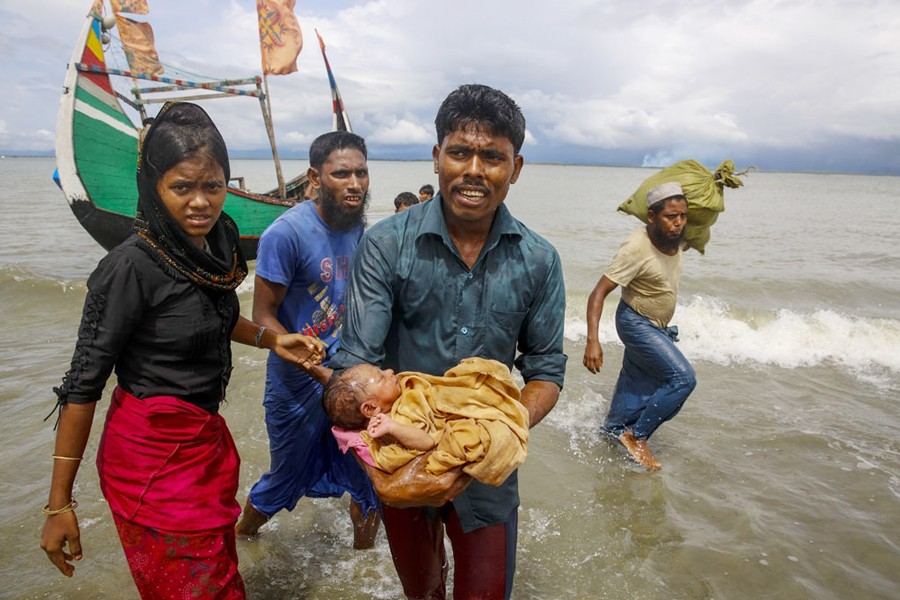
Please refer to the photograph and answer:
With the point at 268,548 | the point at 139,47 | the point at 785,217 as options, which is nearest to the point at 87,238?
the point at 139,47

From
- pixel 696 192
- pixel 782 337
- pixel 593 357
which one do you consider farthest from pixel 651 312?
pixel 782 337

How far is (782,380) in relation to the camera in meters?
6.39

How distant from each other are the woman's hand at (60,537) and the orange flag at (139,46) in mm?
13117

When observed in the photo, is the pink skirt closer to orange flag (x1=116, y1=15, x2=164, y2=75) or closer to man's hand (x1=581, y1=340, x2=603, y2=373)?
man's hand (x1=581, y1=340, x2=603, y2=373)

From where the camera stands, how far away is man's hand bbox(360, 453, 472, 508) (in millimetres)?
1463

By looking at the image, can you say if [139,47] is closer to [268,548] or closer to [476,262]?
[268,548]

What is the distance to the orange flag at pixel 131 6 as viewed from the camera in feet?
37.4

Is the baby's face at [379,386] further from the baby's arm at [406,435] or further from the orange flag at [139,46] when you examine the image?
the orange flag at [139,46]

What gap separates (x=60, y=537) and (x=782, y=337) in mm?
8951

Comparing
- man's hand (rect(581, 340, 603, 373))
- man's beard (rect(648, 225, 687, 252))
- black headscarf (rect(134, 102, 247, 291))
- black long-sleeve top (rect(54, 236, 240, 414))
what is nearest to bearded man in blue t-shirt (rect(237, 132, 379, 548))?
black long-sleeve top (rect(54, 236, 240, 414))

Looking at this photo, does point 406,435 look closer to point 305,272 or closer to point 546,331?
point 546,331

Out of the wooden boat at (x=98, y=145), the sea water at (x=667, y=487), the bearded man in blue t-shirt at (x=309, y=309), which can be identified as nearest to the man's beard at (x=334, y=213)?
the bearded man in blue t-shirt at (x=309, y=309)

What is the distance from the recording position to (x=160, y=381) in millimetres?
1774

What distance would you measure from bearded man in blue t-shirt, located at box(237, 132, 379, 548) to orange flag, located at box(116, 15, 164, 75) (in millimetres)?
11724
